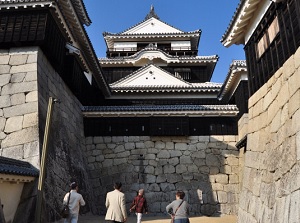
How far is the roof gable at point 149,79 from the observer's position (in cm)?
1603

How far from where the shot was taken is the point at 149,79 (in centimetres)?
1645

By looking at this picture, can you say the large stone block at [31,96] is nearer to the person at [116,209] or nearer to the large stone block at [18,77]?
the large stone block at [18,77]

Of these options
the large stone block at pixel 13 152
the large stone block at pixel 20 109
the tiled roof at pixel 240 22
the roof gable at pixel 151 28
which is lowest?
the large stone block at pixel 13 152

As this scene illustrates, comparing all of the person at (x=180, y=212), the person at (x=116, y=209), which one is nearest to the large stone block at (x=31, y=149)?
the person at (x=116, y=209)

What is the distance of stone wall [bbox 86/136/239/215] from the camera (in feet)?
36.1

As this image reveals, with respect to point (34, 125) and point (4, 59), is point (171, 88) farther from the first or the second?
point (34, 125)

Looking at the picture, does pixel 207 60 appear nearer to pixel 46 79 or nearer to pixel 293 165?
pixel 46 79

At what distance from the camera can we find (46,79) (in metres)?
8.54

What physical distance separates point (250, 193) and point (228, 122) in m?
5.96

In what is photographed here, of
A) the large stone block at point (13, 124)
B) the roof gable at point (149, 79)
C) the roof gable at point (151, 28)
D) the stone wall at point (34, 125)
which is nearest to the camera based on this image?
the stone wall at point (34, 125)

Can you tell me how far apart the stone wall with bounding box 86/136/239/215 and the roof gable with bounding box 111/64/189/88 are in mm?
4757

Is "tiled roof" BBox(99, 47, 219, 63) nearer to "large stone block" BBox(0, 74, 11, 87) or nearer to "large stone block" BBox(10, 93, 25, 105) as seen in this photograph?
"large stone block" BBox(0, 74, 11, 87)

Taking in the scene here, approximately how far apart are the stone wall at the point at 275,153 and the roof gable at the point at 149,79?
9.38m

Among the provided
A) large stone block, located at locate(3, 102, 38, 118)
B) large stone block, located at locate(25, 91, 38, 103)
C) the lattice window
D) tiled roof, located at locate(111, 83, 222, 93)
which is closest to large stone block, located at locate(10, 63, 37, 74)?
large stone block, located at locate(25, 91, 38, 103)
